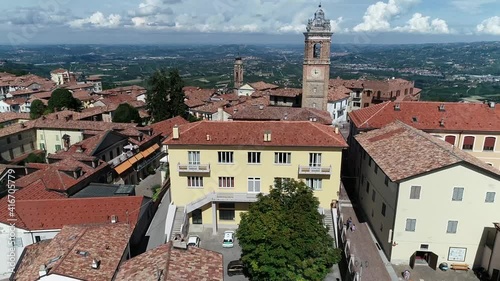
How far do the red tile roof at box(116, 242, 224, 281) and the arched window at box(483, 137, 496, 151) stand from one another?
38601 millimetres

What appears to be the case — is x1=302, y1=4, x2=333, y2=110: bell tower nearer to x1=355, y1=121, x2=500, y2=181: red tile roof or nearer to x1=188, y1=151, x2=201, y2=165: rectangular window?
x1=355, y1=121, x2=500, y2=181: red tile roof

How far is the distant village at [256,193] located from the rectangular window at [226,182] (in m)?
0.21

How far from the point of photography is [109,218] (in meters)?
32.7

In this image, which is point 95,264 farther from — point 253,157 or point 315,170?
point 315,170

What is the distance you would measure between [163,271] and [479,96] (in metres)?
166

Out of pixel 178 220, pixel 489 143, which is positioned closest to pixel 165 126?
pixel 178 220

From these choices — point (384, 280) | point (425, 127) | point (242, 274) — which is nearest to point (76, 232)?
point (242, 274)

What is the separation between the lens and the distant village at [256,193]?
25.1m

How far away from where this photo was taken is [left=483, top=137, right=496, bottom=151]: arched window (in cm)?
4297

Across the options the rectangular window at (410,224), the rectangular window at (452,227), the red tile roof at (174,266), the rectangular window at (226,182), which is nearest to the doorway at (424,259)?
the rectangular window at (410,224)

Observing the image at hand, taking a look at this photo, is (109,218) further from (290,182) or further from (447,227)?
(447,227)

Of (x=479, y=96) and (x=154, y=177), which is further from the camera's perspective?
(x=479, y=96)

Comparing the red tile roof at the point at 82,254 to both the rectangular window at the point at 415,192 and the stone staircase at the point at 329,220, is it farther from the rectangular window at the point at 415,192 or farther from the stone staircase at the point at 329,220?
the rectangular window at the point at 415,192

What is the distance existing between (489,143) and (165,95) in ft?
181
